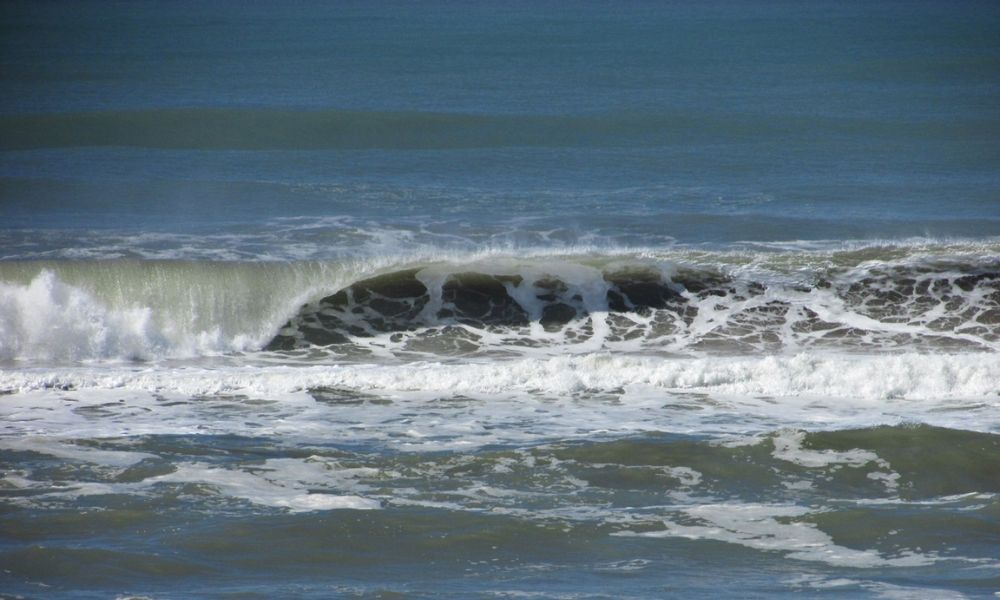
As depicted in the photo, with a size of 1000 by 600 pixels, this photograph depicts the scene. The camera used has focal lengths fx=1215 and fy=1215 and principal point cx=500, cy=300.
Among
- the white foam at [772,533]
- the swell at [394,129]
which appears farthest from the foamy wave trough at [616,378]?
the swell at [394,129]

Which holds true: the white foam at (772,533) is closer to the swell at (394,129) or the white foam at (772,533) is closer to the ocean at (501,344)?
the ocean at (501,344)

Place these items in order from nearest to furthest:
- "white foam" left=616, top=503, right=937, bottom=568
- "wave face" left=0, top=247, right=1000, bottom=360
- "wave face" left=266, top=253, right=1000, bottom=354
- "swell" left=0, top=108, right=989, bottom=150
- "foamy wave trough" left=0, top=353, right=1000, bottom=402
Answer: "white foam" left=616, top=503, right=937, bottom=568 → "foamy wave trough" left=0, top=353, right=1000, bottom=402 → "wave face" left=0, top=247, right=1000, bottom=360 → "wave face" left=266, top=253, right=1000, bottom=354 → "swell" left=0, top=108, right=989, bottom=150

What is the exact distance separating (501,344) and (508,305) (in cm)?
112

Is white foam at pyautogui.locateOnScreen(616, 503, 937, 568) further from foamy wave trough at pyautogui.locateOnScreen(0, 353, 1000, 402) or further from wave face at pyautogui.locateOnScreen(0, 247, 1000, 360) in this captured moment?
wave face at pyautogui.locateOnScreen(0, 247, 1000, 360)

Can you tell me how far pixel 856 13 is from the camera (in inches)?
2212

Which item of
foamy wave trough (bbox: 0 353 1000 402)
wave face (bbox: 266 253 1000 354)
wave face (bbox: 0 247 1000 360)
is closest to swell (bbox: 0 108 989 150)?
wave face (bbox: 0 247 1000 360)

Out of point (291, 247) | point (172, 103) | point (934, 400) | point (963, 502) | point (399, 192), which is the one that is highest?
point (172, 103)

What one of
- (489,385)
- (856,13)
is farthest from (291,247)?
(856,13)

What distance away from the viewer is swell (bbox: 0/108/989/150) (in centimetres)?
2600

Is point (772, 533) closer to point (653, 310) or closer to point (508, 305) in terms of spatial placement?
point (653, 310)

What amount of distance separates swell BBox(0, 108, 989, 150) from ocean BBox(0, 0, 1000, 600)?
0.46 feet

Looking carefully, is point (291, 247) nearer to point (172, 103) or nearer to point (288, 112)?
point (288, 112)

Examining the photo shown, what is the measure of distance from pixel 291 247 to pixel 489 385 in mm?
6142

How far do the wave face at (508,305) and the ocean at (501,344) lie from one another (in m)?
0.05
